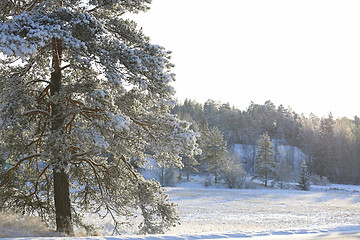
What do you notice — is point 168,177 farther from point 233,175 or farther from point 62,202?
point 62,202

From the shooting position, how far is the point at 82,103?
8.13 metres

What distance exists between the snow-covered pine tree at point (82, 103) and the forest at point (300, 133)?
56550 mm

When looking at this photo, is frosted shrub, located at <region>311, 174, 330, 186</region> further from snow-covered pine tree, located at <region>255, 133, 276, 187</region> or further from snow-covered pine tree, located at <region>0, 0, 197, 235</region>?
snow-covered pine tree, located at <region>0, 0, 197, 235</region>

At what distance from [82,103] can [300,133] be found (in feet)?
286

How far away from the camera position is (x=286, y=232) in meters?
7.69

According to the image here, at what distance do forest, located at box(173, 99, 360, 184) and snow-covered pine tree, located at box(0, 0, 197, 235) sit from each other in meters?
56.5

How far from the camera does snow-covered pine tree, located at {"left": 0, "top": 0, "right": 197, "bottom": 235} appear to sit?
23.2 feet

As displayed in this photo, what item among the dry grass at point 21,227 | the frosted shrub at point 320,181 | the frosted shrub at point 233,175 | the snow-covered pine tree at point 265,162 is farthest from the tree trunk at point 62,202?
the frosted shrub at point 320,181

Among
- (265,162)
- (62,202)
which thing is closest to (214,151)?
(265,162)

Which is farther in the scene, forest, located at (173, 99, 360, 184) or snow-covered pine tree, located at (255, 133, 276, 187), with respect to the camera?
forest, located at (173, 99, 360, 184)

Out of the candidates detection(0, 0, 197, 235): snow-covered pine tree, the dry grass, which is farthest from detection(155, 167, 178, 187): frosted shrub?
the dry grass

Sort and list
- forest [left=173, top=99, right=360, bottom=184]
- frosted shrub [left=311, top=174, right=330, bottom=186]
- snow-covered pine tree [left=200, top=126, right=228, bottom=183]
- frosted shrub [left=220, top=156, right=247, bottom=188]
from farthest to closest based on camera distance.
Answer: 1. forest [left=173, top=99, right=360, bottom=184]
2. frosted shrub [left=311, top=174, right=330, bottom=186]
3. snow-covered pine tree [left=200, top=126, right=228, bottom=183]
4. frosted shrub [left=220, top=156, right=247, bottom=188]

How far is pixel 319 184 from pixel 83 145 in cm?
5898

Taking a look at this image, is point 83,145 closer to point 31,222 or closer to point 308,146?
point 31,222
